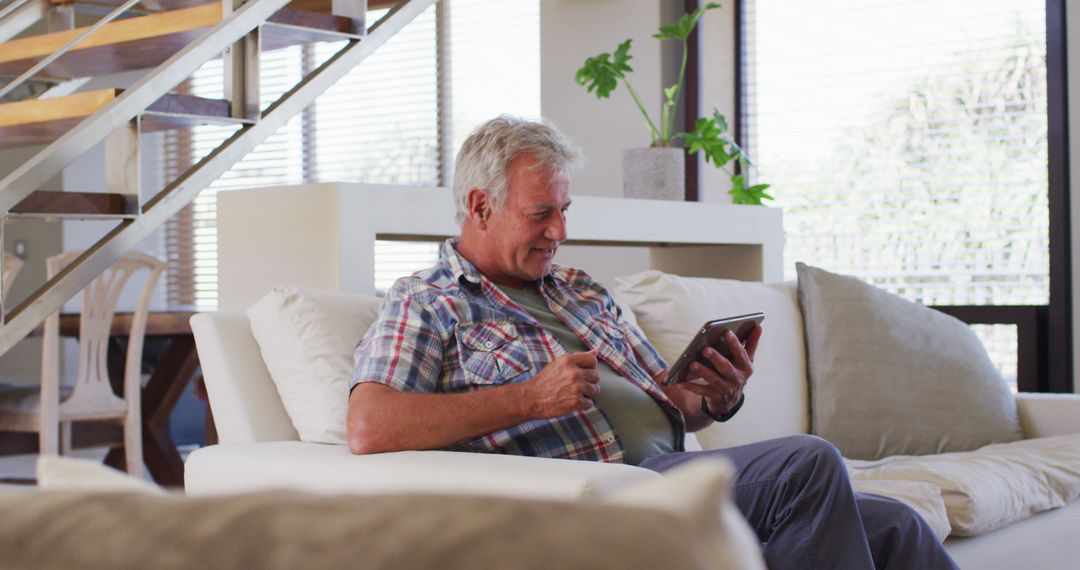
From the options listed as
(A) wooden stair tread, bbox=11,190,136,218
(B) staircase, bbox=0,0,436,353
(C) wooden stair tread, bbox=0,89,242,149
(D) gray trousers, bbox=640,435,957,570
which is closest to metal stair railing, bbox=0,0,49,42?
(B) staircase, bbox=0,0,436,353

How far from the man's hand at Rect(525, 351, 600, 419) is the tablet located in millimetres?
221

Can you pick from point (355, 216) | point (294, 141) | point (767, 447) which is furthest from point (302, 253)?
point (294, 141)

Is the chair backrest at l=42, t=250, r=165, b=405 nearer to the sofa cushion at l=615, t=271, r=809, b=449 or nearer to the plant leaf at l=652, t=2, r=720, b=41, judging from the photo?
the plant leaf at l=652, t=2, r=720, b=41

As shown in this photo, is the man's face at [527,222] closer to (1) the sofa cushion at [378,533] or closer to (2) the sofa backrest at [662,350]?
(2) the sofa backrest at [662,350]

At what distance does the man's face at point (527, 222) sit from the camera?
7.48ft

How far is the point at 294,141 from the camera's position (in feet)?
21.1

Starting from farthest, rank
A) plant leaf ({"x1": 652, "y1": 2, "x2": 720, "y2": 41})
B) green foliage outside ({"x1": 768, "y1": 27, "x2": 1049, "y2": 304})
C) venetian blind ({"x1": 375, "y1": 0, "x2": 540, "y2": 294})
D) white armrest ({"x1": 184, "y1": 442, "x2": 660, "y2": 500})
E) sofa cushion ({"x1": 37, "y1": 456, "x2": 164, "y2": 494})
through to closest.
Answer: venetian blind ({"x1": 375, "y1": 0, "x2": 540, "y2": 294}) → green foliage outside ({"x1": 768, "y1": 27, "x2": 1049, "y2": 304}) → plant leaf ({"x1": 652, "y1": 2, "x2": 720, "y2": 41}) → white armrest ({"x1": 184, "y1": 442, "x2": 660, "y2": 500}) → sofa cushion ({"x1": 37, "y1": 456, "x2": 164, "y2": 494})

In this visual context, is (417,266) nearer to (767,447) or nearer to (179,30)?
(179,30)

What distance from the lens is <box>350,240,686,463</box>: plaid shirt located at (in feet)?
6.66

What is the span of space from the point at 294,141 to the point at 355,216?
402 cm

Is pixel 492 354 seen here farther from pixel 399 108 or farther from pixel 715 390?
pixel 399 108

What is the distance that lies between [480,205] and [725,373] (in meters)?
0.55

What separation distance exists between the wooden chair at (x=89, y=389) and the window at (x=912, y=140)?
2.53 meters

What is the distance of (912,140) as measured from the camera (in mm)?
4629
